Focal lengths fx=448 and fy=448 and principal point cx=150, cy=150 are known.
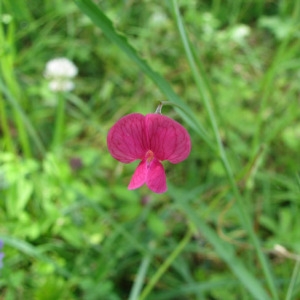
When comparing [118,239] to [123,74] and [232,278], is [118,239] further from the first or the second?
[123,74]

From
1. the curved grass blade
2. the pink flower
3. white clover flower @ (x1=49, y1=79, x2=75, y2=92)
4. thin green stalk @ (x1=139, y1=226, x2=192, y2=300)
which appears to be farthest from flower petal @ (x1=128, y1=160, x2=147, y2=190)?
white clover flower @ (x1=49, y1=79, x2=75, y2=92)

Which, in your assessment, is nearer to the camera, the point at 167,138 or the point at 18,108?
the point at 167,138

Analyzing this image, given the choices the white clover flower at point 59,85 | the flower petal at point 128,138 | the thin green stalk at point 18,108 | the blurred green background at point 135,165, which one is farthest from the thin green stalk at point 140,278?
the white clover flower at point 59,85

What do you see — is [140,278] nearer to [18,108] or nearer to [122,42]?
[18,108]

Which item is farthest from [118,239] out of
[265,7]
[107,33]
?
[265,7]

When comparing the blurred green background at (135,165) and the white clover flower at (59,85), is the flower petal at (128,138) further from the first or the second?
the white clover flower at (59,85)

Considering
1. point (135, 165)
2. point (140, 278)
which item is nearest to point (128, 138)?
point (140, 278)
